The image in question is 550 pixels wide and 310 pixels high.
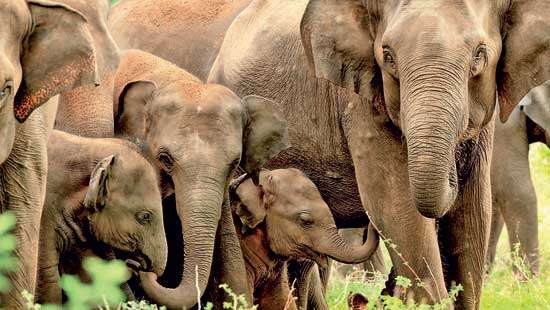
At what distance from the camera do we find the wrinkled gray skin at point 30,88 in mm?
5098

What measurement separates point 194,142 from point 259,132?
1.65 ft

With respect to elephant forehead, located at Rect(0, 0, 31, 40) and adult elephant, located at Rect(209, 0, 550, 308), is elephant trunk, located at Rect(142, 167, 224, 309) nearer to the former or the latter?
adult elephant, located at Rect(209, 0, 550, 308)

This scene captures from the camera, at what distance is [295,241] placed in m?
7.16

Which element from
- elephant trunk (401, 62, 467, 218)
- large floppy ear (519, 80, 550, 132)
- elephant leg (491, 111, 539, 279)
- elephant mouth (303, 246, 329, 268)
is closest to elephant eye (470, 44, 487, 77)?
elephant trunk (401, 62, 467, 218)

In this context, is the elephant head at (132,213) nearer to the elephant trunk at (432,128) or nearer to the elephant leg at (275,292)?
the elephant leg at (275,292)

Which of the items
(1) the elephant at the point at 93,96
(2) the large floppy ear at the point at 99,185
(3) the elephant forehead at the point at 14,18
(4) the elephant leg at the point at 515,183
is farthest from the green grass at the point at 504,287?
(3) the elephant forehead at the point at 14,18

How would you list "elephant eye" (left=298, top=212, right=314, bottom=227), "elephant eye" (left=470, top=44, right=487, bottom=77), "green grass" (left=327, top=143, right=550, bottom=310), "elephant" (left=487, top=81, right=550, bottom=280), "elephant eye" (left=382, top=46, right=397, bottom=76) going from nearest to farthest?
"elephant eye" (left=470, top=44, right=487, bottom=77) < "elephant eye" (left=382, top=46, right=397, bottom=76) < "elephant eye" (left=298, top=212, right=314, bottom=227) < "green grass" (left=327, top=143, right=550, bottom=310) < "elephant" (left=487, top=81, right=550, bottom=280)

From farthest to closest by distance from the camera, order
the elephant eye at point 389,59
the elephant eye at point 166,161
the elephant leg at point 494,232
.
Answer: the elephant leg at point 494,232
the elephant eye at point 166,161
the elephant eye at point 389,59

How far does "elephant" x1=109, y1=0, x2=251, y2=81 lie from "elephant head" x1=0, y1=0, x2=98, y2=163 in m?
3.16

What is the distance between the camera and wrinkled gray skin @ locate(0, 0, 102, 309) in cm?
510

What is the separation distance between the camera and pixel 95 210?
20.2 ft

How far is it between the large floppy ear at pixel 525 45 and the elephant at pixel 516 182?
492cm

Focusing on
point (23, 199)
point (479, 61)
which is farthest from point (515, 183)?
point (23, 199)

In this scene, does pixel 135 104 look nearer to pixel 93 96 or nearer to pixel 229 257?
pixel 93 96
